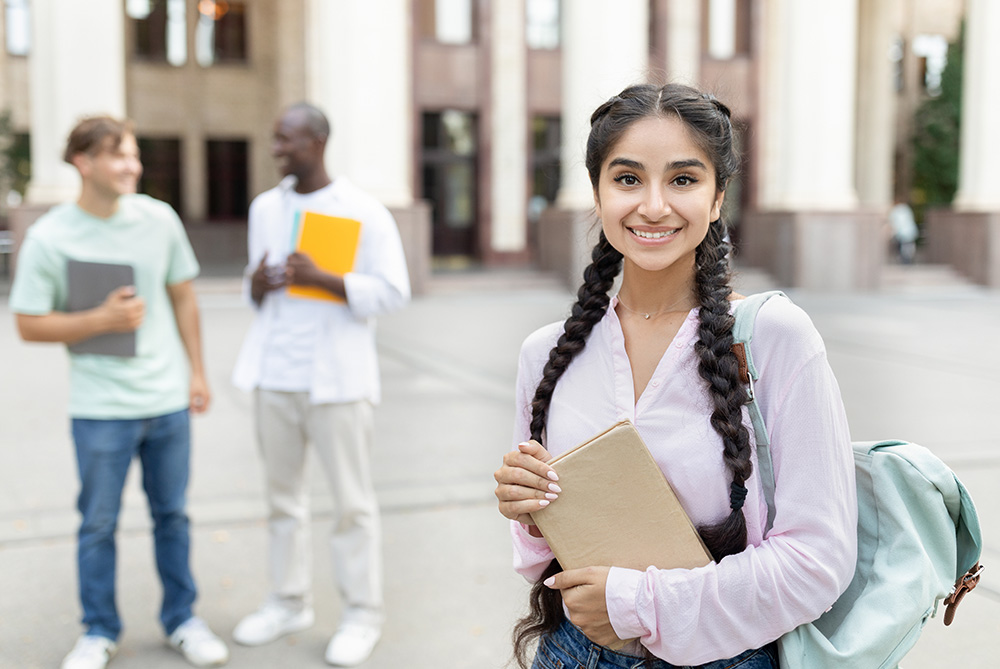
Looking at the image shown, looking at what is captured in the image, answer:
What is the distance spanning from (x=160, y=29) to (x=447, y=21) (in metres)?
8.19

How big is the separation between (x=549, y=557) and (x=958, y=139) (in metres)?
34.3

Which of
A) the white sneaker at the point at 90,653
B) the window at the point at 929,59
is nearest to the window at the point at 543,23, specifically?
the window at the point at 929,59

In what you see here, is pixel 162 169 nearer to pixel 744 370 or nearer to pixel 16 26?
pixel 16 26

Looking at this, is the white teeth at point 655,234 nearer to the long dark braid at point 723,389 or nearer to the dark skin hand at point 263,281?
the long dark braid at point 723,389

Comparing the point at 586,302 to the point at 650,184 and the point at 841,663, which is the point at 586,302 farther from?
the point at 841,663

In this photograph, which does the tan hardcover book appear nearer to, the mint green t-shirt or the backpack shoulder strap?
the backpack shoulder strap

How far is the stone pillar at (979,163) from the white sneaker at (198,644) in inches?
809

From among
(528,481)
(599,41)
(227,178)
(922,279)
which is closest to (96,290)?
(528,481)

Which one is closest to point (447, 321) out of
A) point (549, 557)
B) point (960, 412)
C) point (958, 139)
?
point (960, 412)

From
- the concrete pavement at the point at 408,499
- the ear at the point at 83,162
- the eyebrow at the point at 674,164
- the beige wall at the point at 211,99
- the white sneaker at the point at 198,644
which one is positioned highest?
the beige wall at the point at 211,99

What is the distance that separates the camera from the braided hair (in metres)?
1.67

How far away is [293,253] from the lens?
403cm

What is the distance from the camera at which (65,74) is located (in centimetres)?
1703

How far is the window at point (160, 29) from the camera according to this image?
92.7 ft
